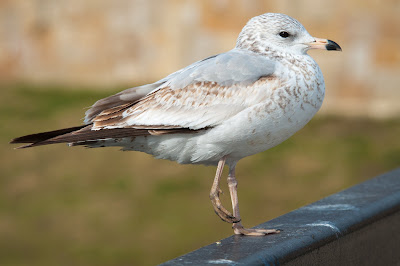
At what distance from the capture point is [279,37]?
3.10 meters

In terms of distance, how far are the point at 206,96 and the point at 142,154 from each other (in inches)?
250

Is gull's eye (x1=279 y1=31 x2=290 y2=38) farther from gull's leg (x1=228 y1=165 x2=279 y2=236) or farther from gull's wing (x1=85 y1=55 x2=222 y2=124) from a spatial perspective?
gull's leg (x1=228 y1=165 x2=279 y2=236)

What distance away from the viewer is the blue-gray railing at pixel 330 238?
8.94 ft

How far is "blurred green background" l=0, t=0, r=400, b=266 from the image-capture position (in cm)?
732

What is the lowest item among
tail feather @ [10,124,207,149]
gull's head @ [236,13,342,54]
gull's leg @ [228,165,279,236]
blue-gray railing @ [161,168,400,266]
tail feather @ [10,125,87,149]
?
blue-gray railing @ [161,168,400,266]

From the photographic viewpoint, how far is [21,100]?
36.3 feet

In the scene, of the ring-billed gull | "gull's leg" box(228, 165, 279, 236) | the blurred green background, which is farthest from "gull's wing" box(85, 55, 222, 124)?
the blurred green background

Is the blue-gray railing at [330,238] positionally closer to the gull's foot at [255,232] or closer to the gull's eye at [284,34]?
the gull's foot at [255,232]

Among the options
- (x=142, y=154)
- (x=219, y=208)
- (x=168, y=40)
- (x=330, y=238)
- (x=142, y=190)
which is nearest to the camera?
(x=330, y=238)

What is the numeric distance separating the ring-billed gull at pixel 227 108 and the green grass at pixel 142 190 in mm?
3872

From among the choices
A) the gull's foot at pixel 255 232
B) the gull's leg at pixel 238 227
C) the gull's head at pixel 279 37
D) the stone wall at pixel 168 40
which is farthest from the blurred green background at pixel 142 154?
the gull's head at pixel 279 37

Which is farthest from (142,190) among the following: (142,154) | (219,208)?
(219,208)

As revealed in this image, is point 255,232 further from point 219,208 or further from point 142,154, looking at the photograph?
point 142,154

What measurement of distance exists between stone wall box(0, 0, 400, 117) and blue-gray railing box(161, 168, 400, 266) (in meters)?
5.71
